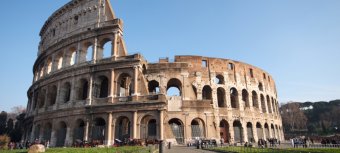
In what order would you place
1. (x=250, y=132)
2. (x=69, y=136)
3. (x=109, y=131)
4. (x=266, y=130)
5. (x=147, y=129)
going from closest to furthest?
(x=109, y=131) → (x=147, y=129) → (x=69, y=136) → (x=250, y=132) → (x=266, y=130)

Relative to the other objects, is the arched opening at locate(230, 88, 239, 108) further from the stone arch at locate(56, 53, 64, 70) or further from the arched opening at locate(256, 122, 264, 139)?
the stone arch at locate(56, 53, 64, 70)

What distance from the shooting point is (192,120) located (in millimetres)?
26031

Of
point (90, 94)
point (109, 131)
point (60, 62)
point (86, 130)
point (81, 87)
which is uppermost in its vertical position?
point (60, 62)

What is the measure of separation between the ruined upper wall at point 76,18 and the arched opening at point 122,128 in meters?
10.3

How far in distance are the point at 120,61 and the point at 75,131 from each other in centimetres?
789

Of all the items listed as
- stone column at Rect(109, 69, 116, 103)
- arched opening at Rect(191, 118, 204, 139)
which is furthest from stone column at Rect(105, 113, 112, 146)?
arched opening at Rect(191, 118, 204, 139)

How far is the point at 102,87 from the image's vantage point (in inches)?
1067

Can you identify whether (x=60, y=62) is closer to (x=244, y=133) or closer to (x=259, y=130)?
(x=244, y=133)

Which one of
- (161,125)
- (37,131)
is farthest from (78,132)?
(161,125)

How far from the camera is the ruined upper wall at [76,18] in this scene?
91.5 ft

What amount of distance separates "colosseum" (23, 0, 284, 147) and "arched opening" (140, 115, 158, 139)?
0.29 feet

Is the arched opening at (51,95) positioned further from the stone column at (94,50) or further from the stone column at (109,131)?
the stone column at (109,131)

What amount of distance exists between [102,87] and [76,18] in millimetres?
9295

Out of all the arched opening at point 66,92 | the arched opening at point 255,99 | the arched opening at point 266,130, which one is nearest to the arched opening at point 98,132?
the arched opening at point 66,92
